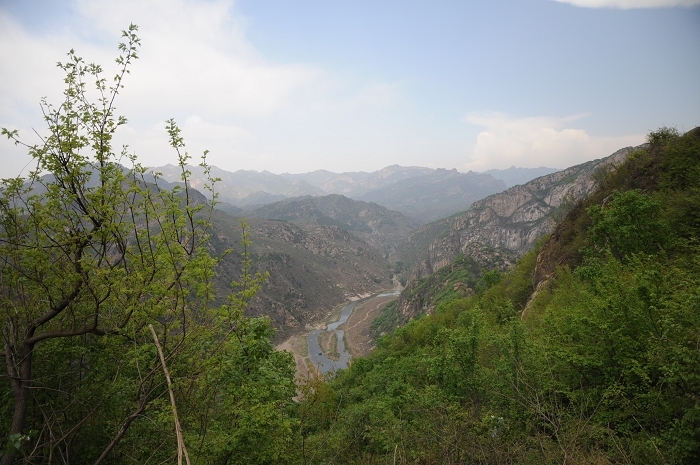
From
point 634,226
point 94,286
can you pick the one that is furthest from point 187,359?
point 634,226

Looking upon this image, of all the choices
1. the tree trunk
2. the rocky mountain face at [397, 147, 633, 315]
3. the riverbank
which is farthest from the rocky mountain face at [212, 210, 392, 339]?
the tree trunk

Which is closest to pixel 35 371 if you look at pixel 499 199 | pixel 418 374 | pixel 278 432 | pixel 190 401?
pixel 190 401

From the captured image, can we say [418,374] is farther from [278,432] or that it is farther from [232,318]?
[232,318]

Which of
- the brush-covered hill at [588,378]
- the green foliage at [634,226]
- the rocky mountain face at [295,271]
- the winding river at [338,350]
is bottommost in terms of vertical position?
the winding river at [338,350]

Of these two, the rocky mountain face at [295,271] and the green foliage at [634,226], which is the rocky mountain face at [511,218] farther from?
the green foliage at [634,226]

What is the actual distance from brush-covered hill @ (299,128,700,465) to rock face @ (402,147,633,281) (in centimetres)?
10480

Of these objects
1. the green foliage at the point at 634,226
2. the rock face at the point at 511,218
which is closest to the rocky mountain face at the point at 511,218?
the rock face at the point at 511,218

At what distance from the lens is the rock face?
125000mm

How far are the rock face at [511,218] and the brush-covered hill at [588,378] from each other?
105 meters

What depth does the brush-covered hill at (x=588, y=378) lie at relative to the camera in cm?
629

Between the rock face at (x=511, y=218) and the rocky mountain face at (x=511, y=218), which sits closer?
the rocky mountain face at (x=511, y=218)

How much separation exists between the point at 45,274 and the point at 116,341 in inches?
73.4

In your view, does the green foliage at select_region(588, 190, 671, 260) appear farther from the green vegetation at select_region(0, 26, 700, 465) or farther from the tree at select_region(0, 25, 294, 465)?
the tree at select_region(0, 25, 294, 465)

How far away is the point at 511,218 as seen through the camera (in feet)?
464
